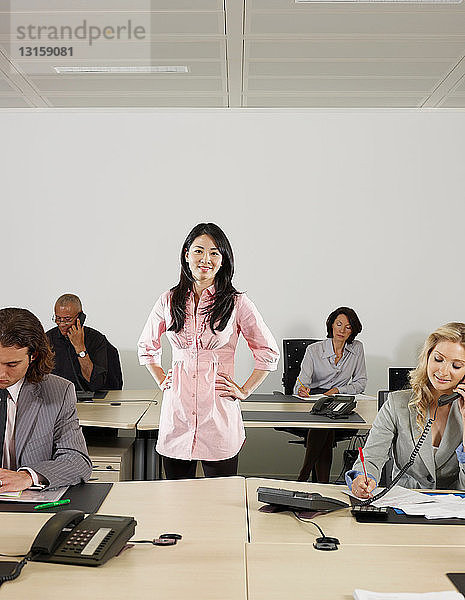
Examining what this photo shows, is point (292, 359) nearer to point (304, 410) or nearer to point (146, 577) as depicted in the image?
point (304, 410)

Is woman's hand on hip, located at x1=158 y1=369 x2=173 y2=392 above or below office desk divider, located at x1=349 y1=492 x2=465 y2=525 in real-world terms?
above

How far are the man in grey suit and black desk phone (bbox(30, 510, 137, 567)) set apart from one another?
643mm

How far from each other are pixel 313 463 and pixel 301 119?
299 centimetres

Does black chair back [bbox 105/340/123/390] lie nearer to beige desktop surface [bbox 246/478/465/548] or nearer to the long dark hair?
the long dark hair

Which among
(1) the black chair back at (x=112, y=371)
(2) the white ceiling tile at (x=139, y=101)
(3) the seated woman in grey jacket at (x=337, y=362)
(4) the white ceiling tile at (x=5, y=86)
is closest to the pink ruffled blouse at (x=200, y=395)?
(3) the seated woman in grey jacket at (x=337, y=362)

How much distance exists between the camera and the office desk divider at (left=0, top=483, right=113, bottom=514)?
7.51ft

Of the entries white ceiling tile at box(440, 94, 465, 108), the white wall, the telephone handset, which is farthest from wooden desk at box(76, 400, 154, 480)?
white ceiling tile at box(440, 94, 465, 108)

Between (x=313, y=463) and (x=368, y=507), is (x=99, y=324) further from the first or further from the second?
(x=368, y=507)

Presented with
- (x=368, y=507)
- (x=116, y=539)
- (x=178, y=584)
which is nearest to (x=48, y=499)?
(x=116, y=539)

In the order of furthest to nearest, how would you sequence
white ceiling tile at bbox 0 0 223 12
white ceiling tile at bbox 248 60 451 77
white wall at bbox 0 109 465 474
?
1. white wall at bbox 0 109 465 474
2. white ceiling tile at bbox 248 60 451 77
3. white ceiling tile at bbox 0 0 223 12

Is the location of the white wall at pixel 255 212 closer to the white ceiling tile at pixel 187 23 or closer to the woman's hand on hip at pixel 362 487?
the white ceiling tile at pixel 187 23

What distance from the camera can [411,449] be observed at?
2939 millimetres

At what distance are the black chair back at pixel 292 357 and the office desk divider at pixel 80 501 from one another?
3359 millimetres

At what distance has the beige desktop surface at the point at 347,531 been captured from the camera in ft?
6.83
